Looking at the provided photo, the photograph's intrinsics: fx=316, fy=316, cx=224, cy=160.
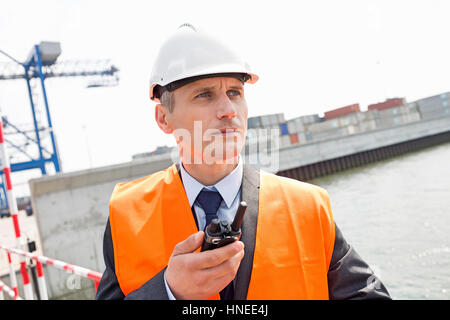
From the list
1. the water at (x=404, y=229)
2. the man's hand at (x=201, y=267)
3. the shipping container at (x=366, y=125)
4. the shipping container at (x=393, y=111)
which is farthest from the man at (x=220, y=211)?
the shipping container at (x=393, y=111)

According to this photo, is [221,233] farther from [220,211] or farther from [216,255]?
[220,211]

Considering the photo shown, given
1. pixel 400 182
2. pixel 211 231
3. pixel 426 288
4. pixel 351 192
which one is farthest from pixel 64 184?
pixel 400 182

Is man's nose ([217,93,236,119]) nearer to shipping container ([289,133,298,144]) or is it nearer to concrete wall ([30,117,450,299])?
concrete wall ([30,117,450,299])

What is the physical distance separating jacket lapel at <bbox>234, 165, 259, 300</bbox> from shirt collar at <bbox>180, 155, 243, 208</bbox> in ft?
0.12

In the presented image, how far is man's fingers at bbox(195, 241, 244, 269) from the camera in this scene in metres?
0.86

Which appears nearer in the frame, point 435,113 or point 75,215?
point 75,215

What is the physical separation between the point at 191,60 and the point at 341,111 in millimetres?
60288

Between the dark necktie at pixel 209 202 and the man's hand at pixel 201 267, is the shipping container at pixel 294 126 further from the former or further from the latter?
the man's hand at pixel 201 267

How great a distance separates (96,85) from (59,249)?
21547 mm

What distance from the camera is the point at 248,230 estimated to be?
4.01ft

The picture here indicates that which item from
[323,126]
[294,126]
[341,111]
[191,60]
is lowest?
[191,60]

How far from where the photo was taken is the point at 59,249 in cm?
664

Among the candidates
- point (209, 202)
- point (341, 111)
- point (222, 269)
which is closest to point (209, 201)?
point (209, 202)

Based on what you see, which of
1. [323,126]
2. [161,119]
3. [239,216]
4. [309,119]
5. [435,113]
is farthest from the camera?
[435,113]
